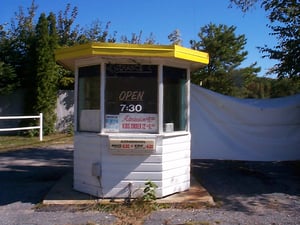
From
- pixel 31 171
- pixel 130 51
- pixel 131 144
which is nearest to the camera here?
pixel 130 51

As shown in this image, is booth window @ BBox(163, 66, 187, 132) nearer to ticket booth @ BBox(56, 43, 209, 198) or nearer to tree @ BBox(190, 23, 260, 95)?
ticket booth @ BBox(56, 43, 209, 198)

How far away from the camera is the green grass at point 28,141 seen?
588 inches

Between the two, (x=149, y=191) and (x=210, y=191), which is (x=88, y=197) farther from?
(x=210, y=191)

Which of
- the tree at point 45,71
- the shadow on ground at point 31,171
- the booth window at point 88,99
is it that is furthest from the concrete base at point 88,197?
the tree at point 45,71

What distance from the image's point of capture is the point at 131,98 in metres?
7.09

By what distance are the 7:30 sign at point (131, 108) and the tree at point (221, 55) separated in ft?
106

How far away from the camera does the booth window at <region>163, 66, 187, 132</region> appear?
718 cm

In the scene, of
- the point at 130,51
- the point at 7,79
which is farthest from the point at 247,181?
the point at 7,79

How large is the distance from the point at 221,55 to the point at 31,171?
3409 centimetres

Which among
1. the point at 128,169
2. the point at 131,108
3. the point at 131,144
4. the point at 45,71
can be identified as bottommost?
the point at 128,169

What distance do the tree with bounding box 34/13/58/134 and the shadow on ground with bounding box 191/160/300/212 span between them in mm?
9281

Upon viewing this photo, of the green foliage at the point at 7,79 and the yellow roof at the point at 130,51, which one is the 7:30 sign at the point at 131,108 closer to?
the yellow roof at the point at 130,51

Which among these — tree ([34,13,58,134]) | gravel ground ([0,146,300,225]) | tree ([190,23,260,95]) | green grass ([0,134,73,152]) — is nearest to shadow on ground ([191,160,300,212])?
gravel ground ([0,146,300,225])

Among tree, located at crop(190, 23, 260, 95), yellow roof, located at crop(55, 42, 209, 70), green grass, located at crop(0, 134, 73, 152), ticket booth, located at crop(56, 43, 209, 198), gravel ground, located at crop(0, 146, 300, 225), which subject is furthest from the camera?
tree, located at crop(190, 23, 260, 95)
